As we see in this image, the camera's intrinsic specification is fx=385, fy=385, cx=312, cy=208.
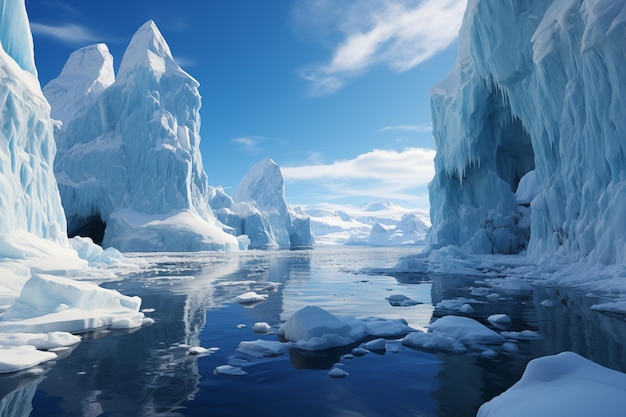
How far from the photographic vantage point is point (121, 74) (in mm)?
55188

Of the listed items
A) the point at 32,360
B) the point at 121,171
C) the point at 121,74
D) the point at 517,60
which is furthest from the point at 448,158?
the point at 121,74

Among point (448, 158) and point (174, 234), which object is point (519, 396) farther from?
point (174, 234)

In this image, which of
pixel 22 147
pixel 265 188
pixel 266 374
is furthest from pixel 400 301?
pixel 265 188

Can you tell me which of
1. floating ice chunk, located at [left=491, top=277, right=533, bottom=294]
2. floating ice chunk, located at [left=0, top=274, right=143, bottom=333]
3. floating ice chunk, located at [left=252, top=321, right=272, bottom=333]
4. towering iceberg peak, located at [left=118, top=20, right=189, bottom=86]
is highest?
towering iceberg peak, located at [left=118, top=20, right=189, bottom=86]

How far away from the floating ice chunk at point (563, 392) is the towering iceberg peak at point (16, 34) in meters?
27.3

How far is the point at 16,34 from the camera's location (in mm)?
21625

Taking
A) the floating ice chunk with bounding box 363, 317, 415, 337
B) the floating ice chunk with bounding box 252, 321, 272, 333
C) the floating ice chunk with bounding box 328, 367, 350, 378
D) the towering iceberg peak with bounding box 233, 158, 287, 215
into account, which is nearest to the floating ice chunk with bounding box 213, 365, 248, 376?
the floating ice chunk with bounding box 328, 367, 350, 378

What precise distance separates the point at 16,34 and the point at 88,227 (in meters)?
39.0

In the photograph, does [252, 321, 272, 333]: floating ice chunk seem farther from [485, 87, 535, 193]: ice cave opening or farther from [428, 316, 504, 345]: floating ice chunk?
[485, 87, 535, 193]: ice cave opening

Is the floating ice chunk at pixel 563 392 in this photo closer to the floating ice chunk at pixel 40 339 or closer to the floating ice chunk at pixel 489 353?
the floating ice chunk at pixel 489 353

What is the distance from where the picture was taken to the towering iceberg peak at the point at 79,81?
72.6 m

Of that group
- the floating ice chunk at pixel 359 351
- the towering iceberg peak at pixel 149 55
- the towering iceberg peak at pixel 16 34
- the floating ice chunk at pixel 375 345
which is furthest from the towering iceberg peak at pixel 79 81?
the floating ice chunk at pixel 359 351

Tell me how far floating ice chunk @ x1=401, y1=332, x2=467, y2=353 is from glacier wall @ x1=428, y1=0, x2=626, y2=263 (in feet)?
36.4

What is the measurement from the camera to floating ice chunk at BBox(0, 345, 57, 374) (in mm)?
5391
